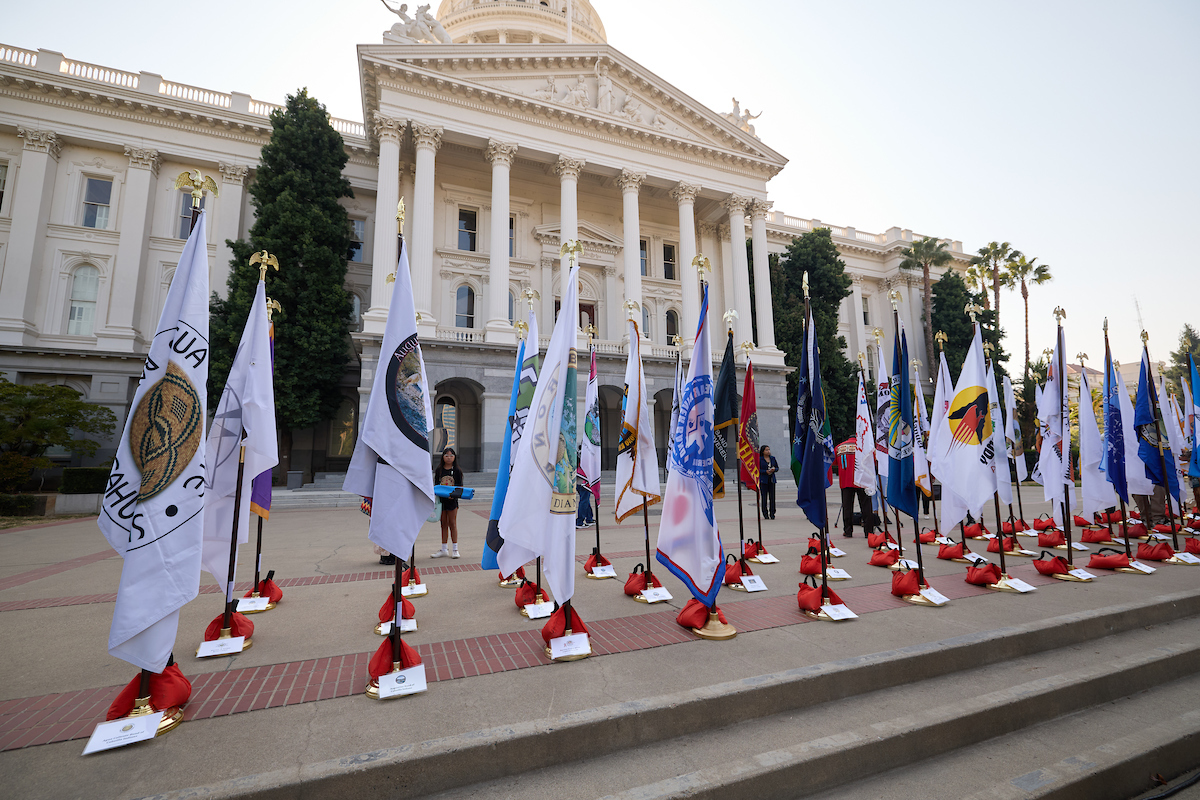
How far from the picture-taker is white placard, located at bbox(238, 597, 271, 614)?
5633mm

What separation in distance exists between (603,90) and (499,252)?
11.3 meters

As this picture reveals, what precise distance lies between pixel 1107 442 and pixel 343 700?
1179 cm

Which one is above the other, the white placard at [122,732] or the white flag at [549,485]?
the white flag at [549,485]

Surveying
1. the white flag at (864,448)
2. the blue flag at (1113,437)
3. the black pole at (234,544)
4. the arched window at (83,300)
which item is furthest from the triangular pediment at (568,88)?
the black pole at (234,544)

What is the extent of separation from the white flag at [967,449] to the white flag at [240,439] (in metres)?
8.00

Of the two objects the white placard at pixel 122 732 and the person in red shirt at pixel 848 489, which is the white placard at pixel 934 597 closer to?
the person in red shirt at pixel 848 489

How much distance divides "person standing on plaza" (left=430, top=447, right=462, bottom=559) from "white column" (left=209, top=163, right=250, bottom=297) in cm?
2326

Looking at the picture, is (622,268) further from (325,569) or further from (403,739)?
(403,739)

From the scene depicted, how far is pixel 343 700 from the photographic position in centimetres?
364

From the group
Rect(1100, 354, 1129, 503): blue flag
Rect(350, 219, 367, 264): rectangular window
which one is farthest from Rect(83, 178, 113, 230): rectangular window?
Rect(1100, 354, 1129, 503): blue flag

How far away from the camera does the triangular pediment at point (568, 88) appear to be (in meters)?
23.7

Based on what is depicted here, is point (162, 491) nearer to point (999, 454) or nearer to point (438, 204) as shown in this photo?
point (999, 454)

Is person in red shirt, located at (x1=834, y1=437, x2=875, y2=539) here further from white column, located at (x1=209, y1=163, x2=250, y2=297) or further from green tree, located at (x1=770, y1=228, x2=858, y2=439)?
white column, located at (x1=209, y1=163, x2=250, y2=297)

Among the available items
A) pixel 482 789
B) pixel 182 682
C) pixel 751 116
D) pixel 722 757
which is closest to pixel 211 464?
pixel 182 682
